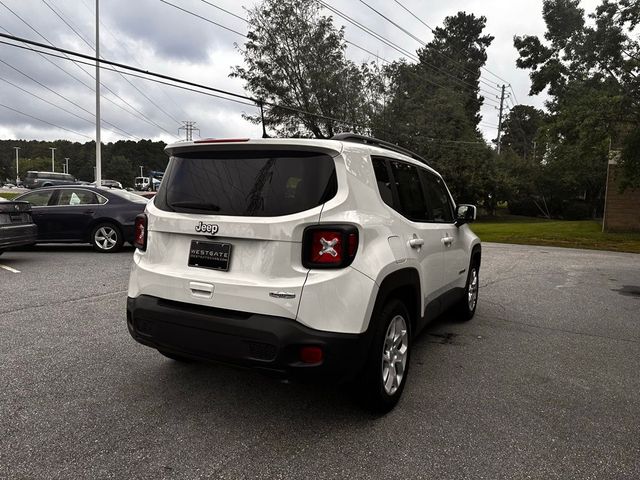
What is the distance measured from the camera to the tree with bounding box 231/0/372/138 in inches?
1189

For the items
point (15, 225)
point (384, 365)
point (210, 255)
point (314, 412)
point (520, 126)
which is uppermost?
point (520, 126)

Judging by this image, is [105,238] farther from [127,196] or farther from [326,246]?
[326,246]

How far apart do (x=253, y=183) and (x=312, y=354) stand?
1100 millimetres

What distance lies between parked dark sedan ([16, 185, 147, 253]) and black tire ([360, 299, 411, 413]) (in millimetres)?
8195

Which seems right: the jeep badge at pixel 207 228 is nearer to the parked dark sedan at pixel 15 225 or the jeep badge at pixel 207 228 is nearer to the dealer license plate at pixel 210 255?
the dealer license plate at pixel 210 255

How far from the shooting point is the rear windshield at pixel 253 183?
279 centimetres

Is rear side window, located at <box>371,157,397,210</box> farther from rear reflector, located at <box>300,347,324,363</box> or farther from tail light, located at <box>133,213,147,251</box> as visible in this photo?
tail light, located at <box>133,213,147,251</box>

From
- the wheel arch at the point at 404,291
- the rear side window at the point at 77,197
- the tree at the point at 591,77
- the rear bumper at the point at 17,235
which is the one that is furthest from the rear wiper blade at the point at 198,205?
the tree at the point at 591,77

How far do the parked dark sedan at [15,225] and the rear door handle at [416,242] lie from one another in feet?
→ 25.1

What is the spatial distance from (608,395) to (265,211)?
9.66 feet

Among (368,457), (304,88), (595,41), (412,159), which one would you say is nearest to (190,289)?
(368,457)

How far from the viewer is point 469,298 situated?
18.2 feet

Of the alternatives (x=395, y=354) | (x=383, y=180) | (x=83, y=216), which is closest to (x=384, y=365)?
(x=395, y=354)

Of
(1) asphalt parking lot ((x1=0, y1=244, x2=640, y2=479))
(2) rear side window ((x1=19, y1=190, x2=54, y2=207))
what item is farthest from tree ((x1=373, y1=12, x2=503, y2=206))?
(1) asphalt parking lot ((x1=0, y1=244, x2=640, y2=479))
